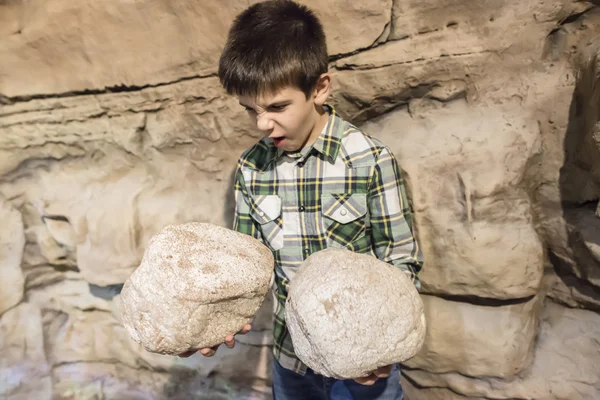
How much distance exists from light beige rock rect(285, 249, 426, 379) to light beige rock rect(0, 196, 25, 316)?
159 centimetres

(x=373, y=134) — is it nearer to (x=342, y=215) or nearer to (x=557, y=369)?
(x=342, y=215)

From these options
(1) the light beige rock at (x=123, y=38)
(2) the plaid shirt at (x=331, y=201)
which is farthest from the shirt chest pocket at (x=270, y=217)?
(1) the light beige rock at (x=123, y=38)

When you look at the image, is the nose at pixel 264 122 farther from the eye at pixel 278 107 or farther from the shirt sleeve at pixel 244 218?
the shirt sleeve at pixel 244 218

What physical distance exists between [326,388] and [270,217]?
55cm

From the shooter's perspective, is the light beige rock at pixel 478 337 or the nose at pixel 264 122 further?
the light beige rock at pixel 478 337

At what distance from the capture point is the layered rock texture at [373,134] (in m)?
1.36

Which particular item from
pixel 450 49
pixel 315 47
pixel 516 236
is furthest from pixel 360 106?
pixel 516 236

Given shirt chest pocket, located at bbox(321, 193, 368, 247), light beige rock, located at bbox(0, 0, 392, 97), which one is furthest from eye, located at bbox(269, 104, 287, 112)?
light beige rock, located at bbox(0, 0, 392, 97)

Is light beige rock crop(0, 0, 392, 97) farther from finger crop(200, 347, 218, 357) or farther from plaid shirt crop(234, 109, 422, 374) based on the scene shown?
finger crop(200, 347, 218, 357)

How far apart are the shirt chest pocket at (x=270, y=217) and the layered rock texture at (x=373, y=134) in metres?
0.46

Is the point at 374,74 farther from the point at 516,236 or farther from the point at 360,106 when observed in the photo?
the point at 516,236

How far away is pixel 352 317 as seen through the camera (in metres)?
0.96

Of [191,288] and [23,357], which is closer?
[191,288]

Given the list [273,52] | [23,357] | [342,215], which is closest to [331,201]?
[342,215]
